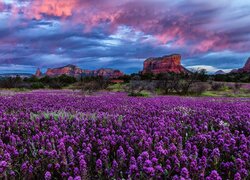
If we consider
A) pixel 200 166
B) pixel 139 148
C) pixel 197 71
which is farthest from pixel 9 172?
pixel 197 71

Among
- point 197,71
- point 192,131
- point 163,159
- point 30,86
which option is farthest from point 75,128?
point 30,86

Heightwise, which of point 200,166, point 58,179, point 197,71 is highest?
point 197,71

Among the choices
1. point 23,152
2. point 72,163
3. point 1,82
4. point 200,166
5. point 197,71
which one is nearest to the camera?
point 200,166

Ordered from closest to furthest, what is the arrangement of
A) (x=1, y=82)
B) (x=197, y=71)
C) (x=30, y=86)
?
(x=197, y=71), (x=30, y=86), (x=1, y=82)

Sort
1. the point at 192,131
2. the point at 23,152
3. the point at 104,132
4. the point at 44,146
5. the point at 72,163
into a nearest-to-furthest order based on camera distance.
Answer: the point at 72,163, the point at 23,152, the point at 44,146, the point at 104,132, the point at 192,131

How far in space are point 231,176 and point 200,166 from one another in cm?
39

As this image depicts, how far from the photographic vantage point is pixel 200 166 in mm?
2633

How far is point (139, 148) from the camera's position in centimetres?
349

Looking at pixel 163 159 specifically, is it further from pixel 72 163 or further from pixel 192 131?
pixel 192 131

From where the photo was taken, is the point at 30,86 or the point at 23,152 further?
the point at 30,86

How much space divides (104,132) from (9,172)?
166 cm

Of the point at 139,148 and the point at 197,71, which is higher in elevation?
the point at 197,71

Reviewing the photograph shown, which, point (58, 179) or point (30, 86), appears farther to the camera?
point (30, 86)

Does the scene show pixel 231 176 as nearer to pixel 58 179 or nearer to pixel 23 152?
pixel 58 179
